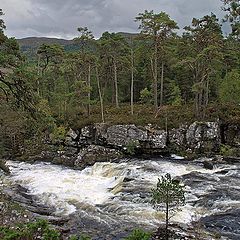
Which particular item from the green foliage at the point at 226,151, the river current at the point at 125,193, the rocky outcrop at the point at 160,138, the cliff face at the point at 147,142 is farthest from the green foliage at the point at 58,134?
the green foliage at the point at 226,151

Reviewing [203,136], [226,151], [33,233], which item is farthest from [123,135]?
[33,233]

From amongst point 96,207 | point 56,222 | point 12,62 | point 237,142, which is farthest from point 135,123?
point 12,62

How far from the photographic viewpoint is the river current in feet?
57.8

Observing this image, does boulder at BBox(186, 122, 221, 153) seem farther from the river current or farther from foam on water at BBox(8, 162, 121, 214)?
foam on water at BBox(8, 162, 121, 214)

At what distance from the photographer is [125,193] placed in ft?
73.8

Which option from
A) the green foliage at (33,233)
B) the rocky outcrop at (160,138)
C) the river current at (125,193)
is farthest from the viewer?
the rocky outcrop at (160,138)

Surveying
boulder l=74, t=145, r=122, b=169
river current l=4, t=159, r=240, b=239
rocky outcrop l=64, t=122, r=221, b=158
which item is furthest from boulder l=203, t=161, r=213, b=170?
boulder l=74, t=145, r=122, b=169

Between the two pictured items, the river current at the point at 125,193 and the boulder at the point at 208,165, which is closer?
the river current at the point at 125,193

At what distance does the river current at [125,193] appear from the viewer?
17.6m

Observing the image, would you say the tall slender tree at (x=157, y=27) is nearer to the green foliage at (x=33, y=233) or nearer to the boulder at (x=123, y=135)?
the boulder at (x=123, y=135)

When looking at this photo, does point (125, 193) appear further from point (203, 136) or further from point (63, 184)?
point (203, 136)

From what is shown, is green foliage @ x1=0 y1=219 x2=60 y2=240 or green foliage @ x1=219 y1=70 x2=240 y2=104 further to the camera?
green foliage @ x1=219 y1=70 x2=240 y2=104

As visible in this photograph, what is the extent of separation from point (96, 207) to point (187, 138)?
1654cm

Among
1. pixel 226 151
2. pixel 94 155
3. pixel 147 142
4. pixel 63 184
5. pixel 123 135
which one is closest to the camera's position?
pixel 63 184
